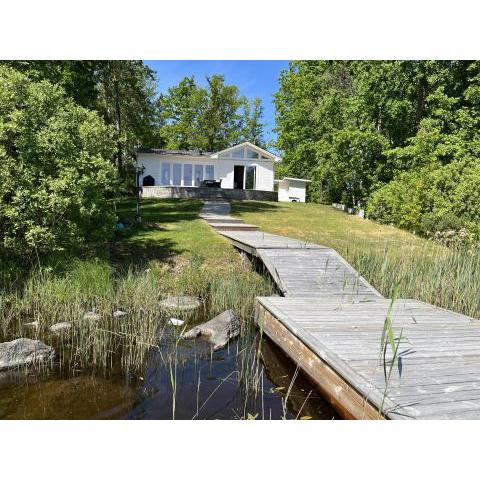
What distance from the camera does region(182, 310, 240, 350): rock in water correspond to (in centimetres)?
546

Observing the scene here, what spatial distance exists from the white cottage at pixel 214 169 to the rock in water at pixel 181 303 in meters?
17.9

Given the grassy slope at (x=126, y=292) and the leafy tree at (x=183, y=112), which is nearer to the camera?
the grassy slope at (x=126, y=292)

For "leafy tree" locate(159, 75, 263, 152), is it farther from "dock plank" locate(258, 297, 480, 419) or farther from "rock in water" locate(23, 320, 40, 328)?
"dock plank" locate(258, 297, 480, 419)

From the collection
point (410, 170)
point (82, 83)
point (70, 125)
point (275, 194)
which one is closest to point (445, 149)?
point (410, 170)

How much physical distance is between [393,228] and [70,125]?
1300 centimetres

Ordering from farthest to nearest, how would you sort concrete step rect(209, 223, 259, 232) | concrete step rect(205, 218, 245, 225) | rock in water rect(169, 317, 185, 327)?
concrete step rect(205, 218, 245, 225)
concrete step rect(209, 223, 259, 232)
rock in water rect(169, 317, 185, 327)

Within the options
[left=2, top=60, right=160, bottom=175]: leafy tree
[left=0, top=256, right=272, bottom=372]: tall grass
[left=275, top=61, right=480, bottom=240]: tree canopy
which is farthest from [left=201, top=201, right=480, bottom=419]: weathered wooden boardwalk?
[left=275, top=61, right=480, bottom=240]: tree canopy

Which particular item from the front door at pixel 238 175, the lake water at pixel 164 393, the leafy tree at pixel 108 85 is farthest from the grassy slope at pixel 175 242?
the front door at pixel 238 175

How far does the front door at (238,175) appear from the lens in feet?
87.2

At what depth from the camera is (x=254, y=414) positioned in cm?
372

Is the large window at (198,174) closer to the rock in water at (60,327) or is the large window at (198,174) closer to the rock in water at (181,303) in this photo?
the rock in water at (181,303)

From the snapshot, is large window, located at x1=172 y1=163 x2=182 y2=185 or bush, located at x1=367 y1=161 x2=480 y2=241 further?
large window, located at x1=172 y1=163 x2=182 y2=185

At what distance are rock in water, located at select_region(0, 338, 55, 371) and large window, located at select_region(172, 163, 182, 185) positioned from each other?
2184cm
